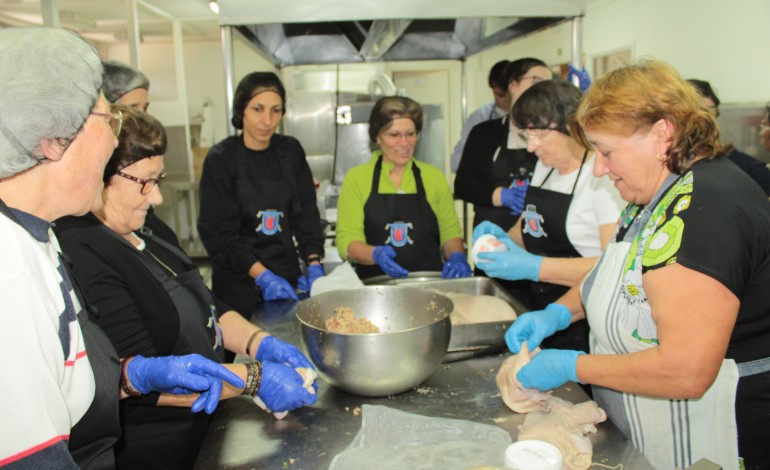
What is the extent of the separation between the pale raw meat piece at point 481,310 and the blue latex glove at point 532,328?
0.60ft

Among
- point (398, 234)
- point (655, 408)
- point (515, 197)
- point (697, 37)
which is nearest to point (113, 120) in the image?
point (655, 408)

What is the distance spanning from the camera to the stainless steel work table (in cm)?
120

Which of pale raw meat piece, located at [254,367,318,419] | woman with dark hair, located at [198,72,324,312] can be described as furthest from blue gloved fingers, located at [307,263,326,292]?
pale raw meat piece, located at [254,367,318,419]

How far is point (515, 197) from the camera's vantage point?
288cm

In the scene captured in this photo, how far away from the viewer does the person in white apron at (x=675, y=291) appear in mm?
1106

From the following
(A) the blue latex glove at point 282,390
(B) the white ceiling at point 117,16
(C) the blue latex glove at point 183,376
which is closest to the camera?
(C) the blue latex glove at point 183,376

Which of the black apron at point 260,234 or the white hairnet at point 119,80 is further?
the black apron at point 260,234

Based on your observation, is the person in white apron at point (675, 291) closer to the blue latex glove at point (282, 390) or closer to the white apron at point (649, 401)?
the white apron at point (649, 401)

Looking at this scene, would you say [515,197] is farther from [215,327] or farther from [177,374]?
[177,374]

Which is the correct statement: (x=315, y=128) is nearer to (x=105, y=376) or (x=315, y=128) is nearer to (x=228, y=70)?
(x=228, y=70)

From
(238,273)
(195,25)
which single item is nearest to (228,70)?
(238,273)

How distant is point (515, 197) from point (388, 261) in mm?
755

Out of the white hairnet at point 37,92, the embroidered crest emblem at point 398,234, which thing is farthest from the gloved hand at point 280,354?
the embroidered crest emblem at point 398,234

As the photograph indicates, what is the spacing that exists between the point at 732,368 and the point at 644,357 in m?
0.25
